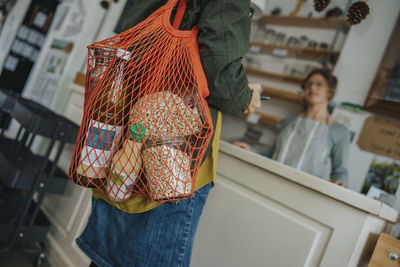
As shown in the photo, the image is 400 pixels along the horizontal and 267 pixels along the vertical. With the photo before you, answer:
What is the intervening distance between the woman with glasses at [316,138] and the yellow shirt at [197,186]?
4.30ft

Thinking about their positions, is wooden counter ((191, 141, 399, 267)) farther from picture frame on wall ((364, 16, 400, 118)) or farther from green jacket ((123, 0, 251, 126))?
picture frame on wall ((364, 16, 400, 118))

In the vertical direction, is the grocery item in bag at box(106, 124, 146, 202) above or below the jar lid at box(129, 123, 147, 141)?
below

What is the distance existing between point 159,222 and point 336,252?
0.55 m

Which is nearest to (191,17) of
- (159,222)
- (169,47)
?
(169,47)

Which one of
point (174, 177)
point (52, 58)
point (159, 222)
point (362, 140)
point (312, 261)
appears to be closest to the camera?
point (174, 177)

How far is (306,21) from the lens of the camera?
2.45 metres

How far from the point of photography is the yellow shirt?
77 centimetres

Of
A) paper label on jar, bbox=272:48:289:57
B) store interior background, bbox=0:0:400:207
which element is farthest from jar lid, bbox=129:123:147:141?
paper label on jar, bbox=272:48:289:57

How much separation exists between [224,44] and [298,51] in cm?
200

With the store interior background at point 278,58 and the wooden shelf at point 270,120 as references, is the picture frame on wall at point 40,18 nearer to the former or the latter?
the store interior background at point 278,58

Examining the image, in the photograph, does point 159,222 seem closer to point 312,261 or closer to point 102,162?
point 102,162

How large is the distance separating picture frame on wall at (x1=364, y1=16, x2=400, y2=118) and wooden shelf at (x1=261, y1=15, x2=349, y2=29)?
15.5 inches

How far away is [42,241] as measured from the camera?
172cm

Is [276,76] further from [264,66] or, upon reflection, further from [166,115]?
[166,115]
